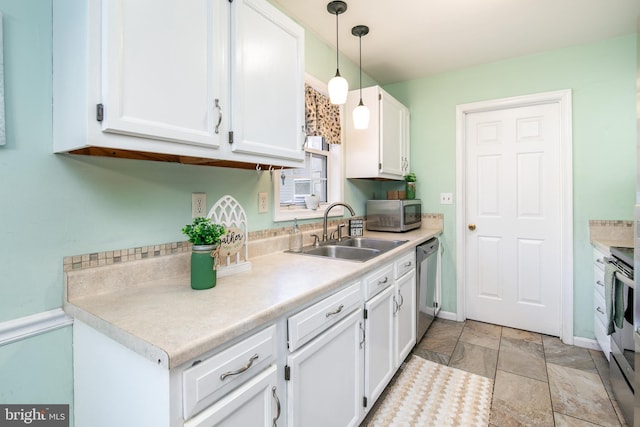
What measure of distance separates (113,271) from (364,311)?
3.61 feet

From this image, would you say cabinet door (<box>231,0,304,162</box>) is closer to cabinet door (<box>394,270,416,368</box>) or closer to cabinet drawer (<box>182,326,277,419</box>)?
cabinet drawer (<box>182,326,277,419</box>)

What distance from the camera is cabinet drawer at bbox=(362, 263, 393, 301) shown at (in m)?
1.59

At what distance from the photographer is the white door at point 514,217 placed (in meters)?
2.71

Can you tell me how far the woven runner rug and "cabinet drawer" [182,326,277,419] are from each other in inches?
43.2

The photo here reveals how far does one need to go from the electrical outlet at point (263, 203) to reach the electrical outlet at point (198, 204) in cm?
38

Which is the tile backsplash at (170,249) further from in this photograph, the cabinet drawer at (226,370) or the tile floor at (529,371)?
the tile floor at (529,371)

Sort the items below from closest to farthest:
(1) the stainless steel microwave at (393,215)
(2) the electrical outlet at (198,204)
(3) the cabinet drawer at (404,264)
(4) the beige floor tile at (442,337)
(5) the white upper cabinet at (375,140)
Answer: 1. (2) the electrical outlet at (198,204)
2. (3) the cabinet drawer at (404,264)
3. (4) the beige floor tile at (442,337)
4. (5) the white upper cabinet at (375,140)
5. (1) the stainless steel microwave at (393,215)

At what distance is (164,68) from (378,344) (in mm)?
1626

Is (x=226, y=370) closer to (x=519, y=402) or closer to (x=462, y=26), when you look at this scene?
(x=519, y=402)

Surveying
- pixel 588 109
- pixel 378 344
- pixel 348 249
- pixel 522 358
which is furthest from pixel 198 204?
pixel 588 109

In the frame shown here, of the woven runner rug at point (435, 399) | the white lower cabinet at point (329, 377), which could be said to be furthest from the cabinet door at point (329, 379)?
the woven runner rug at point (435, 399)

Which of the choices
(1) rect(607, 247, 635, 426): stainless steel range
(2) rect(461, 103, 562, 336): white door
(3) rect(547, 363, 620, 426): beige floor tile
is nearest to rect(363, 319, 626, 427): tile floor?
(3) rect(547, 363, 620, 426): beige floor tile

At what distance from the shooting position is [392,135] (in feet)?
9.33

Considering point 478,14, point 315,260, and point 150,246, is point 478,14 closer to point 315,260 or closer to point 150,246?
point 315,260
